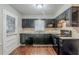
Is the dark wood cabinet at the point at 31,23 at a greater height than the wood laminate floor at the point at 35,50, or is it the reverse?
the dark wood cabinet at the point at 31,23

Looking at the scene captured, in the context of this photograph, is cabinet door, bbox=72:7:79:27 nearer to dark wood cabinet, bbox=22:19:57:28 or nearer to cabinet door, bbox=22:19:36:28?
dark wood cabinet, bbox=22:19:57:28

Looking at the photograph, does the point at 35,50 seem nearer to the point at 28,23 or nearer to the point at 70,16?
the point at 28,23

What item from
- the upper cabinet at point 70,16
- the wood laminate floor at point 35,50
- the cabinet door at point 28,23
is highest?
the upper cabinet at point 70,16

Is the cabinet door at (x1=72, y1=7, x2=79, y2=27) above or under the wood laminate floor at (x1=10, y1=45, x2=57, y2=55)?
above

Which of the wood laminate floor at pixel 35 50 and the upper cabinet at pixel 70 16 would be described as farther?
the upper cabinet at pixel 70 16

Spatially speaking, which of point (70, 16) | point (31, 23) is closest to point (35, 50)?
point (31, 23)

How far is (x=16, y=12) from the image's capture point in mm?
1883

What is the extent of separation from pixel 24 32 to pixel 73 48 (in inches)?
35.3

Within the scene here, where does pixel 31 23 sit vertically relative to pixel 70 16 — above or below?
below

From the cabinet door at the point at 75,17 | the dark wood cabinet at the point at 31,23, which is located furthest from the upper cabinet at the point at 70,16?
the dark wood cabinet at the point at 31,23

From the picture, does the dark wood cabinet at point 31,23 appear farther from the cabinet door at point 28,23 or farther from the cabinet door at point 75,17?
the cabinet door at point 75,17

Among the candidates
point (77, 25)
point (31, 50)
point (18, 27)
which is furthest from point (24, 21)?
point (77, 25)

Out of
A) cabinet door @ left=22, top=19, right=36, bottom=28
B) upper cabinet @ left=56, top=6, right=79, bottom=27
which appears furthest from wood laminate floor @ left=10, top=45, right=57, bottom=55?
upper cabinet @ left=56, top=6, right=79, bottom=27

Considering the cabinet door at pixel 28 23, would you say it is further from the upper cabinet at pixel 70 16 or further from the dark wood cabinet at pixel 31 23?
the upper cabinet at pixel 70 16
